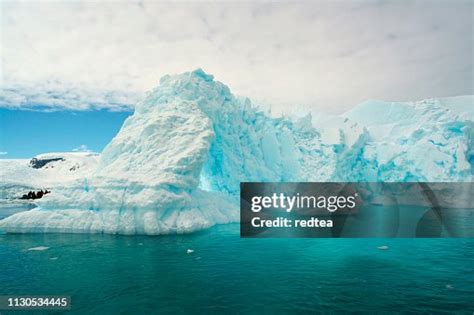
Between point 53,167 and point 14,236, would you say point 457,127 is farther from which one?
point 53,167

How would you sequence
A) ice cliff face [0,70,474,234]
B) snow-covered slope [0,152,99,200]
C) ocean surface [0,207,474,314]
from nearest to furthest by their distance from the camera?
1. ocean surface [0,207,474,314]
2. ice cliff face [0,70,474,234]
3. snow-covered slope [0,152,99,200]

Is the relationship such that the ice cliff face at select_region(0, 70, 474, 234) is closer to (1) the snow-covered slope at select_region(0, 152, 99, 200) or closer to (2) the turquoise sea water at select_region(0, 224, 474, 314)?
(2) the turquoise sea water at select_region(0, 224, 474, 314)

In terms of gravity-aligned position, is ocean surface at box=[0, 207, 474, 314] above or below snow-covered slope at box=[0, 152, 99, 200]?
below

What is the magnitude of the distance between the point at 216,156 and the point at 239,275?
33.0 ft

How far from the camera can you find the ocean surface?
5832 millimetres

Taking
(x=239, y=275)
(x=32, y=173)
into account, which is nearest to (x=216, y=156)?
(x=239, y=275)

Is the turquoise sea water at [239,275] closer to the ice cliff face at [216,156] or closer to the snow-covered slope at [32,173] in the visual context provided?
the ice cliff face at [216,156]

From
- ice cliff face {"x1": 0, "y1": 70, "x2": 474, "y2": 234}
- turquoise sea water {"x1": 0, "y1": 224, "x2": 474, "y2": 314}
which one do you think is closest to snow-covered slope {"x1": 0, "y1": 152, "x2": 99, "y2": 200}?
ice cliff face {"x1": 0, "y1": 70, "x2": 474, "y2": 234}

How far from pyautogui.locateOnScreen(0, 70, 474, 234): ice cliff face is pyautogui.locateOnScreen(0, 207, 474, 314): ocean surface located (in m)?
1.55

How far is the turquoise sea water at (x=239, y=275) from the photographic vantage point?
584cm

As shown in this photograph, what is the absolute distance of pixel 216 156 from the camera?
1684 cm

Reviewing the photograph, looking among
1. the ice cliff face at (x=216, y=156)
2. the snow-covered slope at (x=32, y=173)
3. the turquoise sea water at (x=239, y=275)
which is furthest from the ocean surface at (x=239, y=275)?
the snow-covered slope at (x=32, y=173)

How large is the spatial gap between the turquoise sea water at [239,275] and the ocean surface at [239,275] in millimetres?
22

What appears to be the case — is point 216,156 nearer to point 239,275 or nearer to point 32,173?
point 239,275
